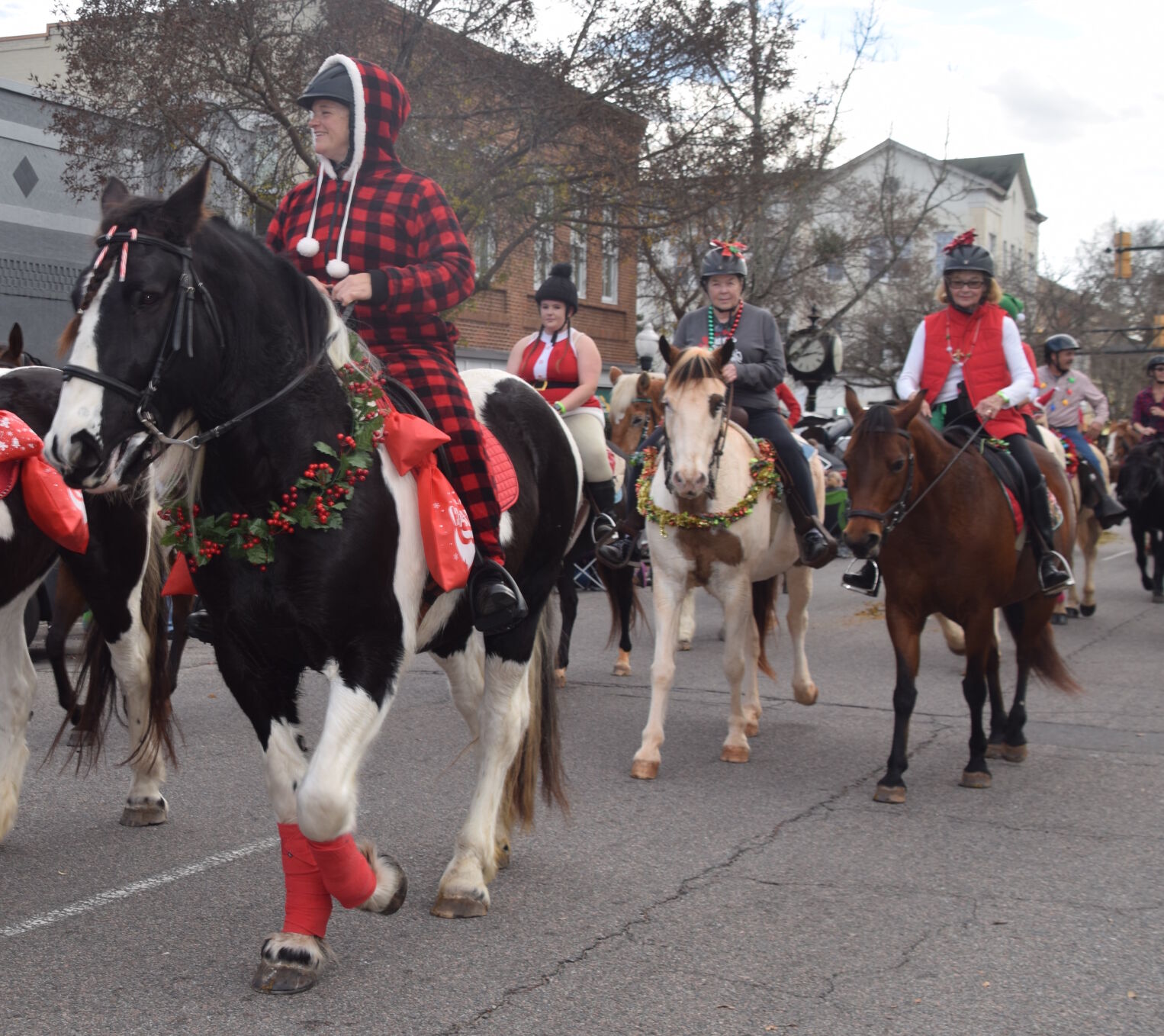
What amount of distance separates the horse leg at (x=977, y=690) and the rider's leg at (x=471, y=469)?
296 cm

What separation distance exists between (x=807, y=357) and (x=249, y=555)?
22851 millimetres

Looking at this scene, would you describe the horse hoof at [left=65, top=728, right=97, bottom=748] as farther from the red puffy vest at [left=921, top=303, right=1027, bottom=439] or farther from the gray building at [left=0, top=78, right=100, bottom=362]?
the gray building at [left=0, top=78, right=100, bottom=362]

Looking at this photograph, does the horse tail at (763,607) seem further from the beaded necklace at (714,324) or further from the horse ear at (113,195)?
the horse ear at (113,195)

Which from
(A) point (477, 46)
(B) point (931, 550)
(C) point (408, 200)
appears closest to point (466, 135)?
(A) point (477, 46)

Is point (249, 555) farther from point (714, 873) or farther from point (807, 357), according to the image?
point (807, 357)

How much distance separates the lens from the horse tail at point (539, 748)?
4980 mm

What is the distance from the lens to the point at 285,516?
3.57 meters

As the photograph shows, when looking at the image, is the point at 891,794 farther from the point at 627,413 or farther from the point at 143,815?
the point at 627,413

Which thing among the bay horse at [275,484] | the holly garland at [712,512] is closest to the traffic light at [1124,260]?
the holly garland at [712,512]

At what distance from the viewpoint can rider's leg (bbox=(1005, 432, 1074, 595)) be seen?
22.6 feet

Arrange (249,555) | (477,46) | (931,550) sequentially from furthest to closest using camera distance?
(477,46) → (931,550) → (249,555)

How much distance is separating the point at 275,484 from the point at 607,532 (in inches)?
187

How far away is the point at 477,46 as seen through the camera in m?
15.7

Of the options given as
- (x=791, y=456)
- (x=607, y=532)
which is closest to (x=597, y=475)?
(x=607, y=532)
